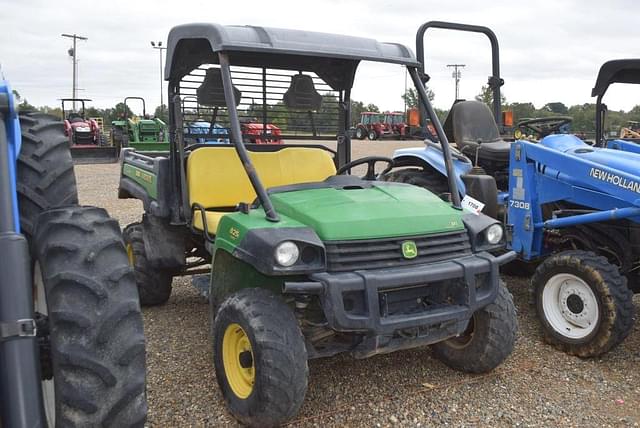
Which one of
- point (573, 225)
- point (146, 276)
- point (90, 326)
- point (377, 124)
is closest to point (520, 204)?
point (573, 225)

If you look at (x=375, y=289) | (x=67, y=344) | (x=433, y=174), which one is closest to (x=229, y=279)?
(x=375, y=289)

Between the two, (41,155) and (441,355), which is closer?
(41,155)

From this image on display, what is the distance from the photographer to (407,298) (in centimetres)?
295

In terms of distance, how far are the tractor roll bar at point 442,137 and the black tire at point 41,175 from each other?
6.53ft

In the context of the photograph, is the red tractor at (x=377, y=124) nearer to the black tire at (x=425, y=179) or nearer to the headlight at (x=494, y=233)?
the black tire at (x=425, y=179)

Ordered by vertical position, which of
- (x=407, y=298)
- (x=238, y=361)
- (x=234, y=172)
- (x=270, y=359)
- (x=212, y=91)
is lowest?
(x=238, y=361)

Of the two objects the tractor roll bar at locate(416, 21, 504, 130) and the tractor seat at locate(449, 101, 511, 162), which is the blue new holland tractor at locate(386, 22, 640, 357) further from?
the tractor roll bar at locate(416, 21, 504, 130)

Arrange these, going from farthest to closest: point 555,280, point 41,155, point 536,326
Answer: point 536,326 < point 555,280 < point 41,155

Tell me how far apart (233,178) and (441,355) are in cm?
179

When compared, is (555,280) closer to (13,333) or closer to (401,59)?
(401,59)

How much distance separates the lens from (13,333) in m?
1.62

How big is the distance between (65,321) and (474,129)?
4524 millimetres

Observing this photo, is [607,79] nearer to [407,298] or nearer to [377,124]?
[407,298]

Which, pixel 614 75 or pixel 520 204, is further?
pixel 614 75
